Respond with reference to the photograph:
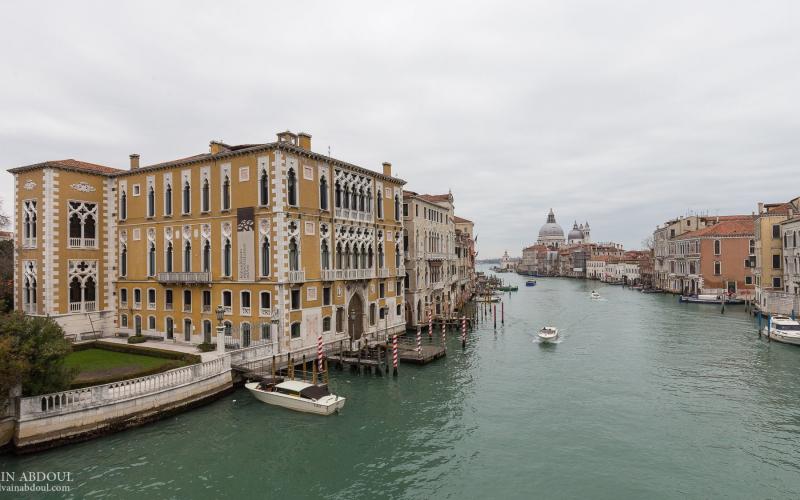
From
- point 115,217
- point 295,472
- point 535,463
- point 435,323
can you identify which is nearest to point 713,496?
point 535,463

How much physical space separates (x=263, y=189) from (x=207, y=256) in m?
6.10

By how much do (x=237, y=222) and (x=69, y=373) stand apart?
12.2 metres

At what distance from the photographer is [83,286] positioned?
3158cm

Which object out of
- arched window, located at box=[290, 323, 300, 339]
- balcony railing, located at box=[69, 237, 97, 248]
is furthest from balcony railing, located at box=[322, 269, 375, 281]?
balcony railing, located at box=[69, 237, 97, 248]

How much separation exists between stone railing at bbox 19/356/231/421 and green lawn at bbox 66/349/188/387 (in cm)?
67

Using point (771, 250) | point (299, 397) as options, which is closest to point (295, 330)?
point (299, 397)

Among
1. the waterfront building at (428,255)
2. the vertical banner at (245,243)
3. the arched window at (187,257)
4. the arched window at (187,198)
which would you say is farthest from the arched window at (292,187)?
the waterfront building at (428,255)

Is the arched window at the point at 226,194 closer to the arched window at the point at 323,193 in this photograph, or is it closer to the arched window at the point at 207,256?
the arched window at the point at 207,256

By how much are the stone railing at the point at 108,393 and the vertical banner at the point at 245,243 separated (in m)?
6.27

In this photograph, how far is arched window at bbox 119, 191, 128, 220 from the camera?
1296 inches

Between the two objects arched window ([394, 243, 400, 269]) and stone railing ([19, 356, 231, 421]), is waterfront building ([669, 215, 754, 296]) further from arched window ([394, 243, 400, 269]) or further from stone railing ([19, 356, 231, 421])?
stone railing ([19, 356, 231, 421])

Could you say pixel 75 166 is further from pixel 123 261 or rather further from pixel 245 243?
pixel 245 243

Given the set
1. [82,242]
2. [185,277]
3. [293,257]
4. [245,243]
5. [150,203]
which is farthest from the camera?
[150,203]

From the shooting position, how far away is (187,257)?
1193 inches
